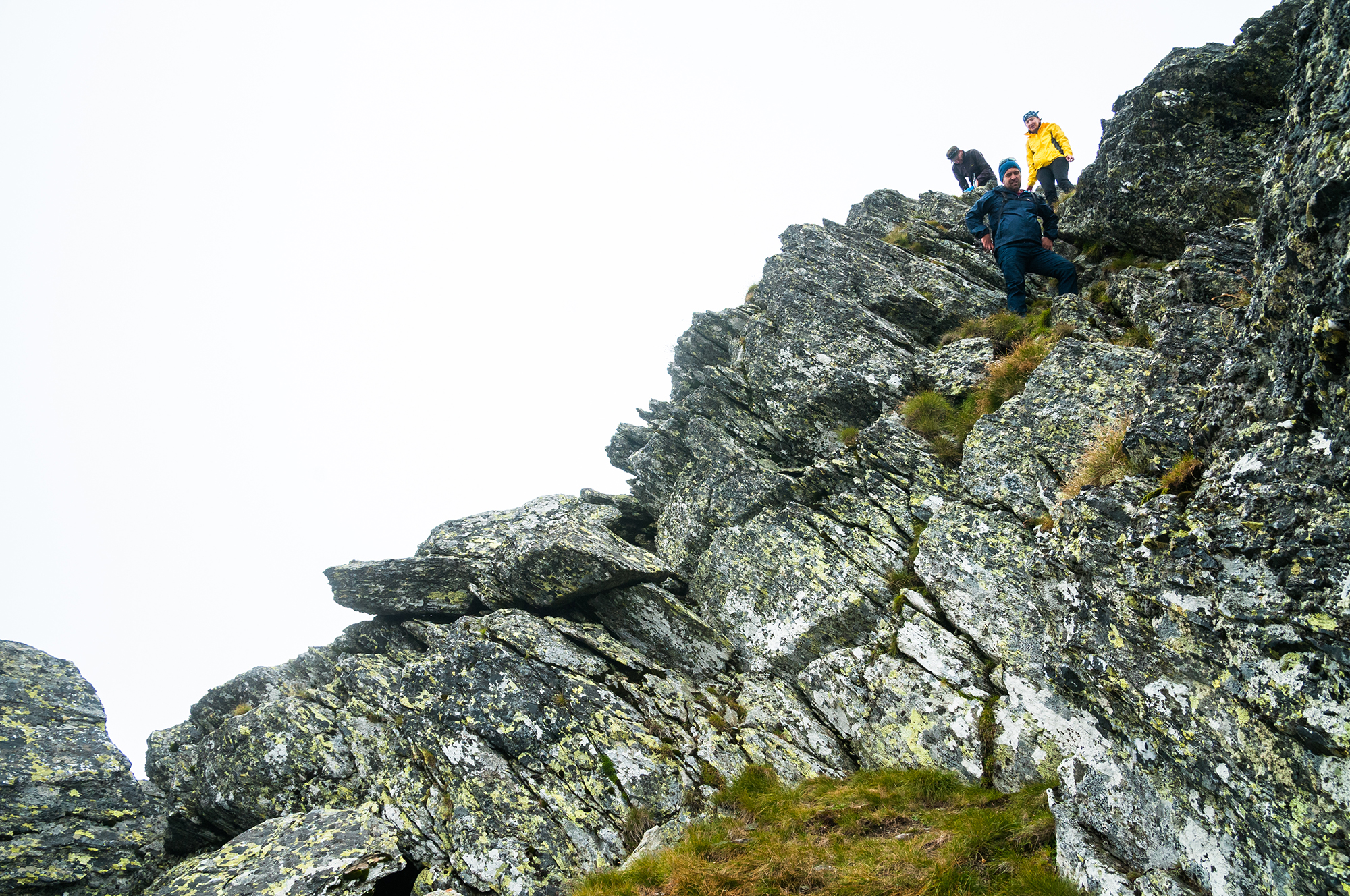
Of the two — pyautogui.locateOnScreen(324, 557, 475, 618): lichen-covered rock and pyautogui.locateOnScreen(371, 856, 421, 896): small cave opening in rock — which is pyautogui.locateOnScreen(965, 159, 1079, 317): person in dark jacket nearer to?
pyautogui.locateOnScreen(324, 557, 475, 618): lichen-covered rock

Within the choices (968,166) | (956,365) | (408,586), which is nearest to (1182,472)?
(956,365)

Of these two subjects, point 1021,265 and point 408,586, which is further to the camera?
point 1021,265

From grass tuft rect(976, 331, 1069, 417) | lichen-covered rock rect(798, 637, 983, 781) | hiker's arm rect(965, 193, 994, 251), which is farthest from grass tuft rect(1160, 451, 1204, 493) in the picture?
hiker's arm rect(965, 193, 994, 251)

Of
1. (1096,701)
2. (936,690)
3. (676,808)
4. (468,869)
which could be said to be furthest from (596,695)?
(1096,701)

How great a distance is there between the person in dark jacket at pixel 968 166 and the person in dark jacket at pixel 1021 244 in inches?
503

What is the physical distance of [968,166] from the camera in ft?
104

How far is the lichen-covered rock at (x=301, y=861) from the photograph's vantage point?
12695mm

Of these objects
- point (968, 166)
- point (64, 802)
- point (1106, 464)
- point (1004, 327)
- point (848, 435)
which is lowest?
point (1106, 464)

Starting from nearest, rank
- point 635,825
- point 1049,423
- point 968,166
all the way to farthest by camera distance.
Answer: point 635,825 → point 1049,423 → point 968,166

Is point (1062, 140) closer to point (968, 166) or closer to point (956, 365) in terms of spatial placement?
point (968, 166)

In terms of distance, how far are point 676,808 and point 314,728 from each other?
9.80 m

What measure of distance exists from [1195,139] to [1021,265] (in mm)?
4745

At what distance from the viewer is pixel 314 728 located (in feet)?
53.9

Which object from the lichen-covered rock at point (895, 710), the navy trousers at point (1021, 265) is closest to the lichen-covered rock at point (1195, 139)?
the navy trousers at point (1021, 265)
